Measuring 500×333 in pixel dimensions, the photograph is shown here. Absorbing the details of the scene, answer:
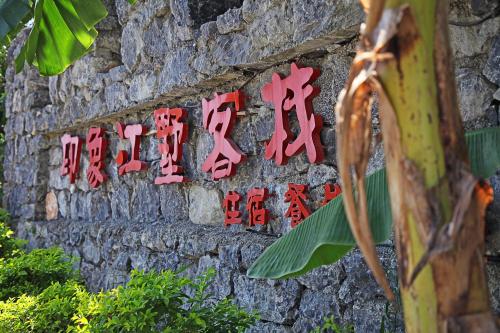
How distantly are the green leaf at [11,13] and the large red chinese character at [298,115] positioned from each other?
122cm

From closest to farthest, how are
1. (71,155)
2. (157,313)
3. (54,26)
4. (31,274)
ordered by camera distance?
(157,313) < (54,26) < (31,274) < (71,155)

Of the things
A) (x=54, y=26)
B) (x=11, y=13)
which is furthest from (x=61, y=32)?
(x=11, y=13)

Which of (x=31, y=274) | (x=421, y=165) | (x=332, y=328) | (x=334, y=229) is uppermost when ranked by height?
(x=421, y=165)

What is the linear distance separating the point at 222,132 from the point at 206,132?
0.30 metres

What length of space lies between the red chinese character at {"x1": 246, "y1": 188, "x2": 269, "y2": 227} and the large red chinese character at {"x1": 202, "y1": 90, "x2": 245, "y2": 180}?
212mm

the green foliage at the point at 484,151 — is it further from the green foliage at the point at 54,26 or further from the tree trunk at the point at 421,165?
the green foliage at the point at 54,26

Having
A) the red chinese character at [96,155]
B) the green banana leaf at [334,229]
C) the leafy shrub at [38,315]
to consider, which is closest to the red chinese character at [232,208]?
the leafy shrub at [38,315]

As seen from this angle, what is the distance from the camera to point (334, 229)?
6.06ft

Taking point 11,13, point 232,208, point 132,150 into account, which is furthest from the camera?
point 132,150

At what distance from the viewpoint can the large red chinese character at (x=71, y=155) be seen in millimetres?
5852

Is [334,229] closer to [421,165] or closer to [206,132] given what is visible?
[421,165]

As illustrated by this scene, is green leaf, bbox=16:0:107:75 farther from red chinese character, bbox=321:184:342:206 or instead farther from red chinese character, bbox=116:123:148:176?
red chinese character, bbox=321:184:342:206

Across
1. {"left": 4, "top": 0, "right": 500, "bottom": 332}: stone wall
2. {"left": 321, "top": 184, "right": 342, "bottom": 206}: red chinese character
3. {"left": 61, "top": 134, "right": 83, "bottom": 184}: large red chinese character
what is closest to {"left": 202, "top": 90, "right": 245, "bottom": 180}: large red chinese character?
{"left": 4, "top": 0, "right": 500, "bottom": 332}: stone wall

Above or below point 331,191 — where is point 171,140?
above
